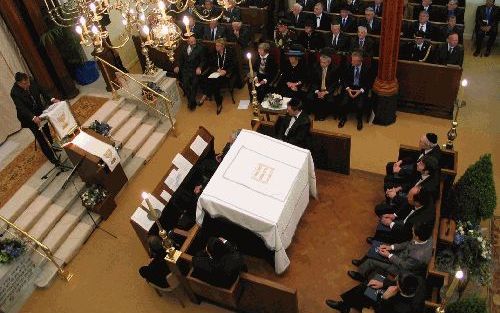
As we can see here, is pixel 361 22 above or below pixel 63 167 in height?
above

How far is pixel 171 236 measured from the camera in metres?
6.37

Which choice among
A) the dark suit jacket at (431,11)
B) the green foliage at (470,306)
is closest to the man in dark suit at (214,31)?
the dark suit jacket at (431,11)

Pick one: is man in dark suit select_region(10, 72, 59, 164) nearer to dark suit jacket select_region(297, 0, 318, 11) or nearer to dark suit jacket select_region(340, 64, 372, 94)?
dark suit jacket select_region(340, 64, 372, 94)

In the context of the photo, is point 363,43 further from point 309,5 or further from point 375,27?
point 309,5

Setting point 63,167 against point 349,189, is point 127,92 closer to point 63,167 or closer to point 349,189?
point 63,167

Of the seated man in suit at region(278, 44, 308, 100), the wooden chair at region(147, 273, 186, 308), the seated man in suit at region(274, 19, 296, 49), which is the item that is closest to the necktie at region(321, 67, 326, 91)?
the seated man in suit at region(278, 44, 308, 100)

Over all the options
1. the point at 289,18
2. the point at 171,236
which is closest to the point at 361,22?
the point at 289,18

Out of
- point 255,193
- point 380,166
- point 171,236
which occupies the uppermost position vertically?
point 255,193

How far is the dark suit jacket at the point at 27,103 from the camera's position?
7484 mm

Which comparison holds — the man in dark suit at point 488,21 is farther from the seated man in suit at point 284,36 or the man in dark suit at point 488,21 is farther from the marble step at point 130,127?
the marble step at point 130,127

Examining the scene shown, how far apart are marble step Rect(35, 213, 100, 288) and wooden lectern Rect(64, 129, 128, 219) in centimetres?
32

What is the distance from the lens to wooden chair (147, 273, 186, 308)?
612 centimetres

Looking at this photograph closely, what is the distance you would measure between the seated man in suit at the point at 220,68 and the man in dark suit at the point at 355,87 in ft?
7.81

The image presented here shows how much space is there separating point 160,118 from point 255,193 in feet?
12.8
